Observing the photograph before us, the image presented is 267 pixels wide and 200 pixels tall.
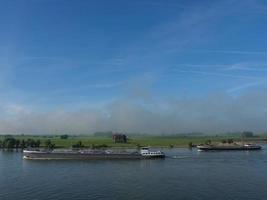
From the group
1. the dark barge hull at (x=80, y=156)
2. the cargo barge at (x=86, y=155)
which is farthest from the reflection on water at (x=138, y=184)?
the cargo barge at (x=86, y=155)

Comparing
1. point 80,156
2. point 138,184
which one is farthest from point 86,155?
point 138,184

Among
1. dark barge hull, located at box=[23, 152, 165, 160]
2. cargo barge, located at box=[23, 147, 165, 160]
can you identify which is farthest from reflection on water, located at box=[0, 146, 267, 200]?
cargo barge, located at box=[23, 147, 165, 160]

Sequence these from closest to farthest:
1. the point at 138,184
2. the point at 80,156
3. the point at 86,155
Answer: the point at 138,184 → the point at 80,156 → the point at 86,155

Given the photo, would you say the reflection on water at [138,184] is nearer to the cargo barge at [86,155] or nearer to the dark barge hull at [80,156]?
the dark barge hull at [80,156]

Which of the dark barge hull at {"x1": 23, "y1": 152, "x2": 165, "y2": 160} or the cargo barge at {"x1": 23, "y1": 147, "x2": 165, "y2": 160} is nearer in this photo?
the dark barge hull at {"x1": 23, "y1": 152, "x2": 165, "y2": 160}

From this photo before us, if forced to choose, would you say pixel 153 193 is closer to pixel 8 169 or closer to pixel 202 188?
pixel 202 188

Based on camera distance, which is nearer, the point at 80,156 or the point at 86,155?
the point at 80,156

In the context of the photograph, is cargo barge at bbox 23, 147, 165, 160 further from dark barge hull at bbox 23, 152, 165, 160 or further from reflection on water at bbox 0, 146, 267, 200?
reflection on water at bbox 0, 146, 267, 200

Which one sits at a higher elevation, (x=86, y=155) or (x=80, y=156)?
(x=86, y=155)

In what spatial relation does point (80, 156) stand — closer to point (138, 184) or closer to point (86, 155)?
point (86, 155)

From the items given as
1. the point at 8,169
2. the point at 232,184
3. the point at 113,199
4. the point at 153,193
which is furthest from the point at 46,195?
the point at 8,169

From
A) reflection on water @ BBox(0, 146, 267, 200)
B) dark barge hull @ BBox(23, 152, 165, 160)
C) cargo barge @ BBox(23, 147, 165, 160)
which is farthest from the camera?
cargo barge @ BBox(23, 147, 165, 160)

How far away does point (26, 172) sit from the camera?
4018 inches

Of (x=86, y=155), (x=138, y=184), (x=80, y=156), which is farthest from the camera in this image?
(x=86, y=155)
